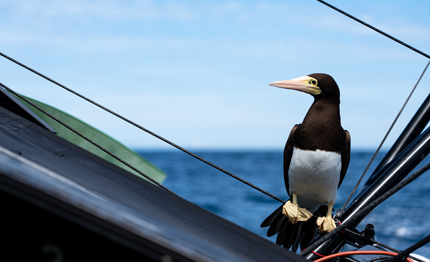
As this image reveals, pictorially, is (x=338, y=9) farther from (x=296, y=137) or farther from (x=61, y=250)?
(x=61, y=250)

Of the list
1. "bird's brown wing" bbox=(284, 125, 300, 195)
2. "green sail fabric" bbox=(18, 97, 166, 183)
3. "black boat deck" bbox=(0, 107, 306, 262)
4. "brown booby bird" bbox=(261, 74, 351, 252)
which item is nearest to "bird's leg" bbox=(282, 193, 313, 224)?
"brown booby bird" bbox=(261, 74, 351, 252)

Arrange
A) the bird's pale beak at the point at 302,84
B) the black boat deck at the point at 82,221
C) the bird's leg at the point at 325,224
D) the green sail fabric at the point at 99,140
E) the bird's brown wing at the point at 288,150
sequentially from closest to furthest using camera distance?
1. the black boat deck at the point at 82,221
2. the bird's leg at the point at 325,224
3. the bird's pale beak at the point at 302,84
4. the bird's brown wing at the point at 288,150
5. the green sail fabric at the point at 99,140

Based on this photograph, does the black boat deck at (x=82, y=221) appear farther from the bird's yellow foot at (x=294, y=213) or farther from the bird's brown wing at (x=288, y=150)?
the bird's brown wing at (x=288, y=150)

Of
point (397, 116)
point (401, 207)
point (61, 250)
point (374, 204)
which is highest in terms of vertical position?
point (401, 207)

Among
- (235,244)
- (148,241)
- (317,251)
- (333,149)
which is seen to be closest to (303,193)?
(333,149)

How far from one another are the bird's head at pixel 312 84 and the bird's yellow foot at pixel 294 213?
70 centimetres

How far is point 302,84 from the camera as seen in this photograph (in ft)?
8.92

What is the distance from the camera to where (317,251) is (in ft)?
6.63

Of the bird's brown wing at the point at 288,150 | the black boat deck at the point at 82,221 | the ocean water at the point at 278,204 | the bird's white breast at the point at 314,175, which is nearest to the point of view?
the black boat deck at the point at 82,221

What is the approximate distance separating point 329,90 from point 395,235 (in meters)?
18.5

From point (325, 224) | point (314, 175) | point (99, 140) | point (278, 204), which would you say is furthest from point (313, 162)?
point (278, 204)

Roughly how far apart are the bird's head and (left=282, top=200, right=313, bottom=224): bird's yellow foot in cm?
70

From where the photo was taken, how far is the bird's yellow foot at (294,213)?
2777 mm

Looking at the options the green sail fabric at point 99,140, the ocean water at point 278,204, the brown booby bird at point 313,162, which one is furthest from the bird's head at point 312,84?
the ocean water at point 278,204
